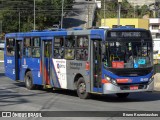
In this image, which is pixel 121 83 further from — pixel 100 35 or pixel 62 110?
pixel 62 110

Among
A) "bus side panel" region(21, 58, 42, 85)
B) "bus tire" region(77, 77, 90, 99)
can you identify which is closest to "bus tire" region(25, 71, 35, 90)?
"bus side panel" region(21, 58, 42, 85)

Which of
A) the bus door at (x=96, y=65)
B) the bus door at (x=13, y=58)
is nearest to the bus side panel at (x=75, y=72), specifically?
the bus door at (x=96, y=65)

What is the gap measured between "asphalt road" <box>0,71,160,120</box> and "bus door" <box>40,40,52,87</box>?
0.63 m

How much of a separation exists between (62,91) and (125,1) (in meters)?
120

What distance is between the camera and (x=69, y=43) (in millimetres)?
19328

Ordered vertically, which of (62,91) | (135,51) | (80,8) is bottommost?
(62,91)

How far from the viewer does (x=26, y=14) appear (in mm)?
114688

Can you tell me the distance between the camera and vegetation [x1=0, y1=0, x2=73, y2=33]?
11300 cm

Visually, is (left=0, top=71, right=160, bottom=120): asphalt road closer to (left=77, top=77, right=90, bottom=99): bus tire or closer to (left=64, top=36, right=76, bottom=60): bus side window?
(left=77, top=77, right=90, bottom=99): bus tire

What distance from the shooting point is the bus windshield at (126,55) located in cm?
1698

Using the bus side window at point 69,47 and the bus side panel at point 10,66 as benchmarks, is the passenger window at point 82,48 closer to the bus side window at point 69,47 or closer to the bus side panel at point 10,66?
the bus side window at point 69,47

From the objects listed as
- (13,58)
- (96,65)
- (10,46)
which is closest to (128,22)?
(10,46)

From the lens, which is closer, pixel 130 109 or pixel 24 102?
pixel 130 109

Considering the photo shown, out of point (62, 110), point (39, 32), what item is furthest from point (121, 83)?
point (39, 32)
